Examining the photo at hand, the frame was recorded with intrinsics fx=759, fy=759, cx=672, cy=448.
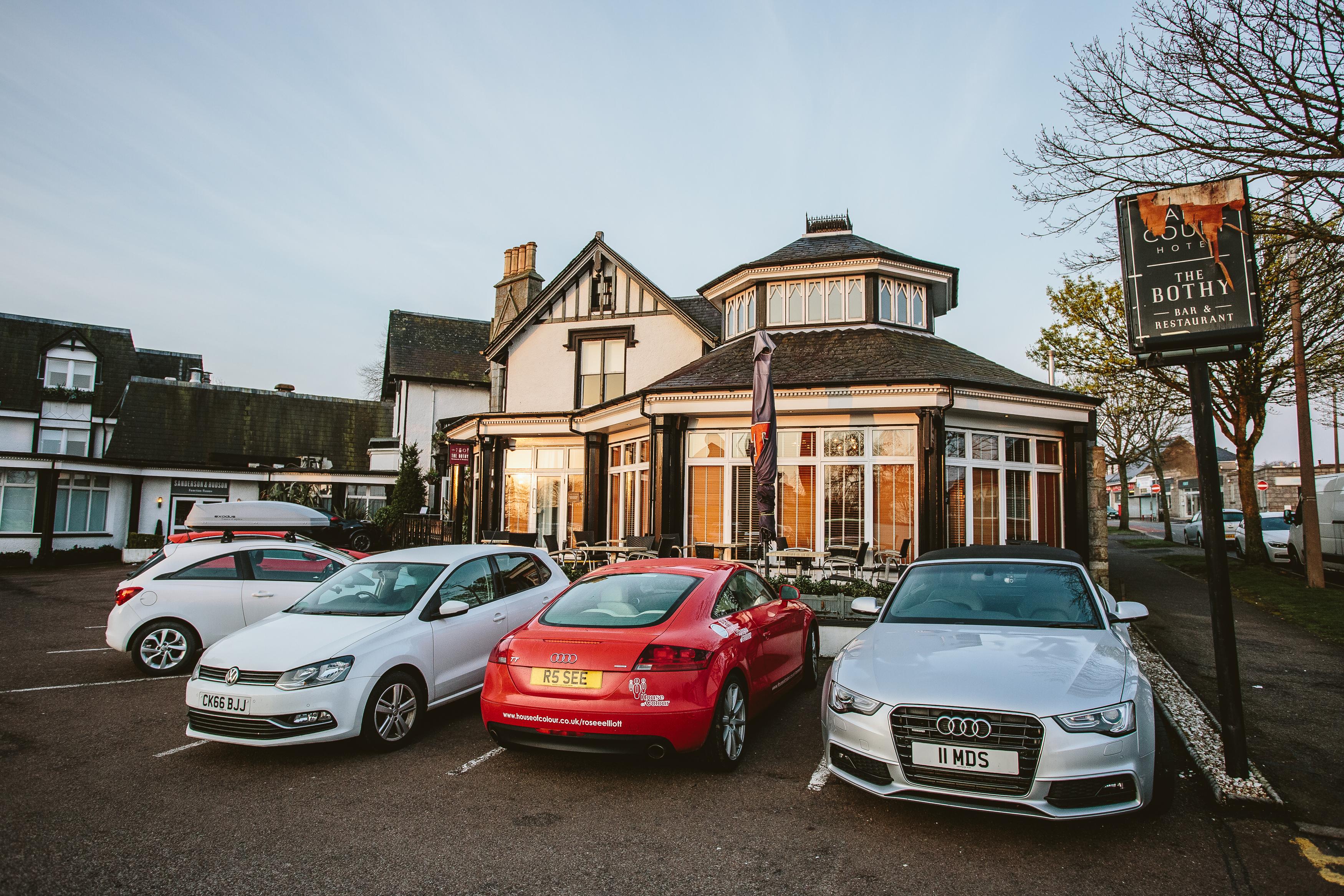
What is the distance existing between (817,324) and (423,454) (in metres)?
23.3

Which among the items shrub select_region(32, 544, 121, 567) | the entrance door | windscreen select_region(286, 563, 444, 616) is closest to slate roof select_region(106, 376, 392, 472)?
the entrance door

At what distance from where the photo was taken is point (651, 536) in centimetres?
1420

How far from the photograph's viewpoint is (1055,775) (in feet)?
12.8

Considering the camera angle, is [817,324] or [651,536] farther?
[817,324]

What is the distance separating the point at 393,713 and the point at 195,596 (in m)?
4.13

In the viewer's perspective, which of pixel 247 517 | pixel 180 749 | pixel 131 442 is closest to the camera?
pixel 180 749

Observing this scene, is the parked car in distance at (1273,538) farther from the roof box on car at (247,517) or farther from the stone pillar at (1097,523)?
the roof box on car at (247,517)

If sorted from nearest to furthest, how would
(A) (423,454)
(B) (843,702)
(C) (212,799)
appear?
(B) (843,702) < (C) (212,799) < (A) (423,454)

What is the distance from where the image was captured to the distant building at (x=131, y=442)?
26.3m

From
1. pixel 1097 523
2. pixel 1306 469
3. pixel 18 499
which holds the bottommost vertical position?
pixel 1097 523

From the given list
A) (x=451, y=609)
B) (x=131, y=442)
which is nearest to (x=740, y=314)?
(x=451, y=609)

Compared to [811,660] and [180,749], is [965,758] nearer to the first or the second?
[811,660]

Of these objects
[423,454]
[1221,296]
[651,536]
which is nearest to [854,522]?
[651,536]

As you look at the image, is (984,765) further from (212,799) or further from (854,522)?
(854,522)
